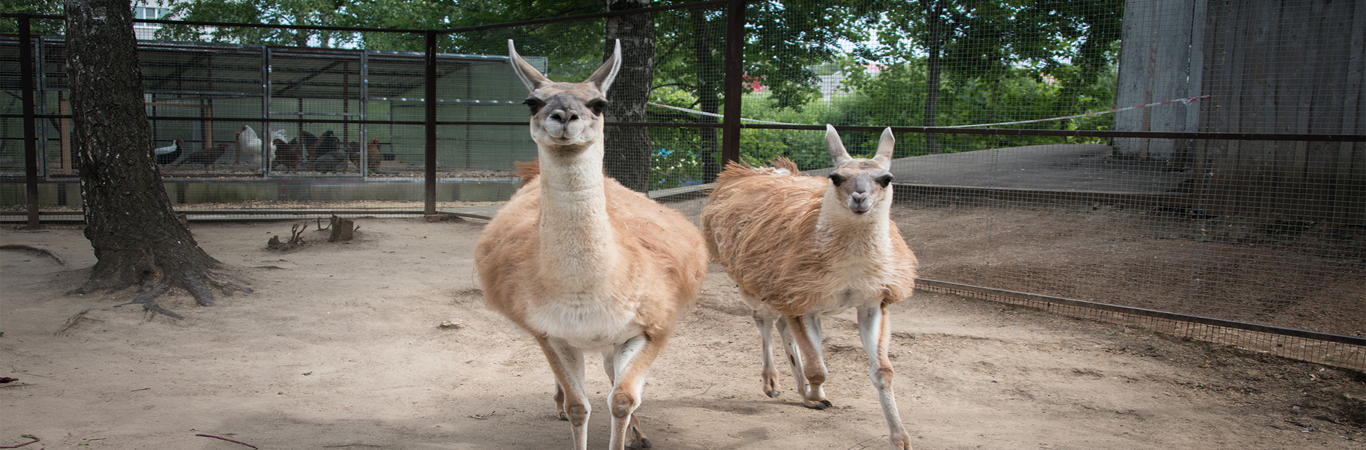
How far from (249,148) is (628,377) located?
12932 mm

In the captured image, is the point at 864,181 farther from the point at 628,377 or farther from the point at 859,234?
the point at 628,377

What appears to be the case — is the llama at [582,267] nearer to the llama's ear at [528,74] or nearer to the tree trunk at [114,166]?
the llama's ear at [528,74]

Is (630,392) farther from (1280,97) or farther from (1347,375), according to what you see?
(1280,97)

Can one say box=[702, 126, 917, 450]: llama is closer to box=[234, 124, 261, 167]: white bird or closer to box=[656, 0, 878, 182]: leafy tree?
box=[656, 0, 878, 182]: leafy tree

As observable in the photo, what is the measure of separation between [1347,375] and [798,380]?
3.05 meters

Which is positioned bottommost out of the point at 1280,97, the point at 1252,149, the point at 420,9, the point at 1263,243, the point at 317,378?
the point at 317,378

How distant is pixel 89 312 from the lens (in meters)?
4.96

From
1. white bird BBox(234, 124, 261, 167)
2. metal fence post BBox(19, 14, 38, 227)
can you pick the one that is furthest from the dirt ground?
white bird BBox(234, 124, 261, 167)

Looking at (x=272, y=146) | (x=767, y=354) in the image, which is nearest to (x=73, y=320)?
(x=767, y=354)

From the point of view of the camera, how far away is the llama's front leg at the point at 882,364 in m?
3.39

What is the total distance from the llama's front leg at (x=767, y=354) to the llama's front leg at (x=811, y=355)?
0.24 meters

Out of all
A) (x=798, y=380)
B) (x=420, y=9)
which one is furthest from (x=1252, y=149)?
(x=420, y=9)

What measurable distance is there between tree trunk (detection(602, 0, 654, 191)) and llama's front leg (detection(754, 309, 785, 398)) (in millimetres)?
4051

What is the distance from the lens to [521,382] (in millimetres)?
4449
